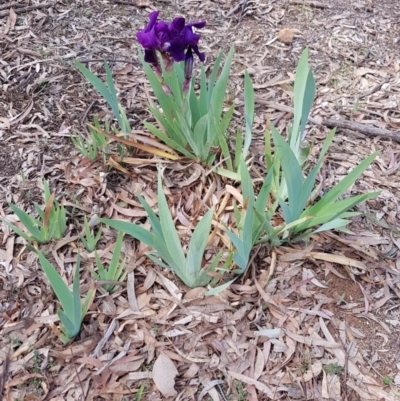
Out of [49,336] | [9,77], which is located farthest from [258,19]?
[49,336]

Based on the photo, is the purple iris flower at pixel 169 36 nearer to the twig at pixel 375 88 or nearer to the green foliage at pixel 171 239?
the green foliage at pixel 171 239

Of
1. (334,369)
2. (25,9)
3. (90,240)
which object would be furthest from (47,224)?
(25,9)

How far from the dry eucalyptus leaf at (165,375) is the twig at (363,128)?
126 cm

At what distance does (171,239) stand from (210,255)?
0.90 feet

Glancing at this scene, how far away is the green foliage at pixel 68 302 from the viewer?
123cm

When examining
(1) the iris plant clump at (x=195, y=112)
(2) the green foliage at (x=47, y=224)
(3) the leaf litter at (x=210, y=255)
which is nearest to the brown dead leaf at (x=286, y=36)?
(3) the leaf litter at (x=210, y=255)

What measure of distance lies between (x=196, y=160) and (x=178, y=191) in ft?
0.48

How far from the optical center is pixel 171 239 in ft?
4.51

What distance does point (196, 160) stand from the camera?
185 centimetres

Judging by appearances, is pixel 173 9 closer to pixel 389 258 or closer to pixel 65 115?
pixel 65 115

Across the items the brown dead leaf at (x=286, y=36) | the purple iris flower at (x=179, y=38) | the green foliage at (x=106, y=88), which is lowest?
the brown dead leaf at (x=286, y=36)

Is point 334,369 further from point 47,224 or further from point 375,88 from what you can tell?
point 375,88

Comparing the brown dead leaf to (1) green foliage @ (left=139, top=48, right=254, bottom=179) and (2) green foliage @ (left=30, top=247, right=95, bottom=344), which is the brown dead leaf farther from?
(2) green foliage @ (left=30, top=247, right=95, bottom=344)

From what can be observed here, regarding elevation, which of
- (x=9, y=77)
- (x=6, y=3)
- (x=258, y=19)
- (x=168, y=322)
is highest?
(x=6, y=3)
